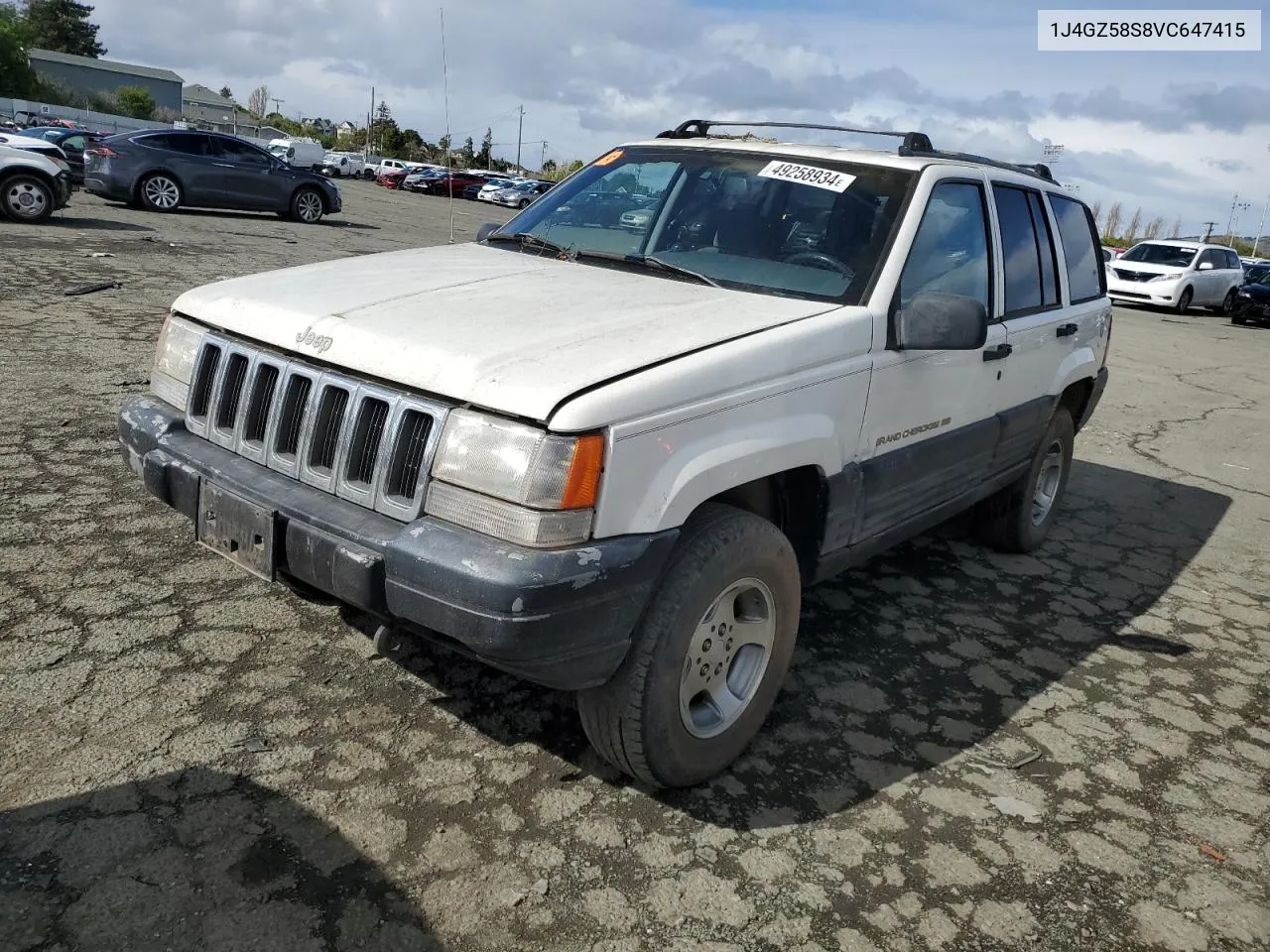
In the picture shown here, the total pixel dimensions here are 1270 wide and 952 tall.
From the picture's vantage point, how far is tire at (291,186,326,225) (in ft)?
63.6

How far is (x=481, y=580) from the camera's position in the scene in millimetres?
2314

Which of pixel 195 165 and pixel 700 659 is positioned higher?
pixel 195 165

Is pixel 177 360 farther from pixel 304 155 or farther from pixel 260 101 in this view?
pixel 260 101

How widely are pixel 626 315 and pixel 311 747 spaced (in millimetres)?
1563

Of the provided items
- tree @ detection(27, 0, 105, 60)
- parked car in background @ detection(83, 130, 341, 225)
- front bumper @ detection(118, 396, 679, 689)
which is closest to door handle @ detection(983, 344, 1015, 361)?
front bumper @ detection(118, 396, 679, 689)

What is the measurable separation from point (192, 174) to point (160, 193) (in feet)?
2.21

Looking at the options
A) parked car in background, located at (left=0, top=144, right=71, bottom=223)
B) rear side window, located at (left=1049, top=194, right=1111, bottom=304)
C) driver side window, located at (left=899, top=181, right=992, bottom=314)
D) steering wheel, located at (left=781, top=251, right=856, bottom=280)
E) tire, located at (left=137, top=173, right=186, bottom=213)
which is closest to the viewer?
steering wheel, located at (left=781, top=251, right=856, bottom=280)

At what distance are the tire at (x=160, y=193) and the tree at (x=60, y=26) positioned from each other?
91.9 metres

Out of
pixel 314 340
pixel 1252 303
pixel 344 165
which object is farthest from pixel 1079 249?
pixel 344 165

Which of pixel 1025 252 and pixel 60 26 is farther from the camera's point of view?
pixel 60 26

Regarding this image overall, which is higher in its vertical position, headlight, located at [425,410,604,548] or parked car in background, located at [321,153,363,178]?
parked car in background, located at [321,153,363,178]

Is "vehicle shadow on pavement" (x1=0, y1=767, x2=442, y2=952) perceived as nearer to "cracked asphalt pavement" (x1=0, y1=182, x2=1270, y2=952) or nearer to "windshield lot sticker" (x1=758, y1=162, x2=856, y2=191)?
"cracked asphalt pavement" (x1=0, y1=182, x2=1270, y2=952)

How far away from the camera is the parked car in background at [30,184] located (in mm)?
13453

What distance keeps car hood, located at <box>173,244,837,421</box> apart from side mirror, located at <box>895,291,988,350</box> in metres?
0.30
